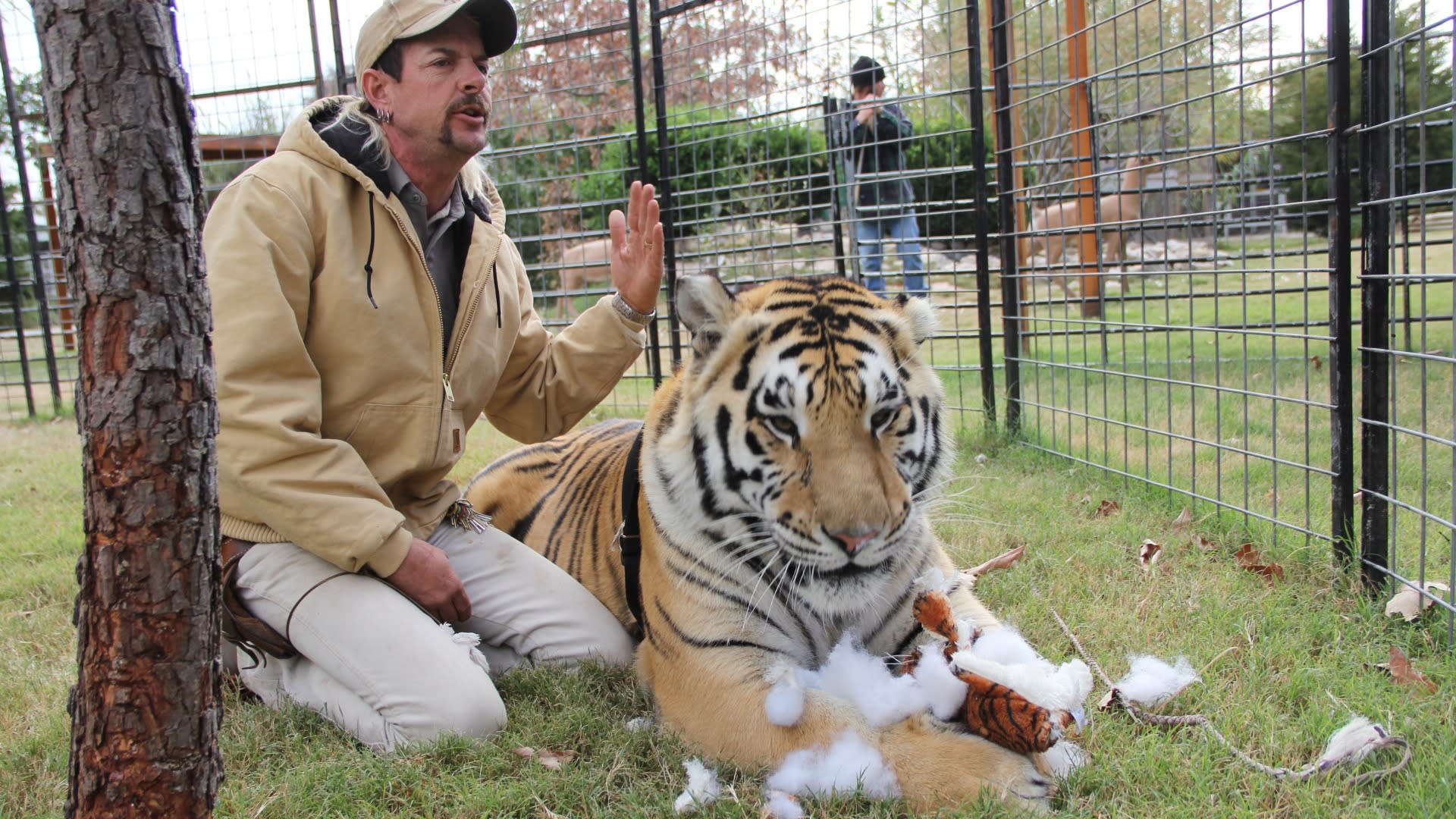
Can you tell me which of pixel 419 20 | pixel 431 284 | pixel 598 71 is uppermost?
pixel 598 71

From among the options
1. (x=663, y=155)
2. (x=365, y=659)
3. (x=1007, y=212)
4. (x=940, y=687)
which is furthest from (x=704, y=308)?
(x=663, y=155)

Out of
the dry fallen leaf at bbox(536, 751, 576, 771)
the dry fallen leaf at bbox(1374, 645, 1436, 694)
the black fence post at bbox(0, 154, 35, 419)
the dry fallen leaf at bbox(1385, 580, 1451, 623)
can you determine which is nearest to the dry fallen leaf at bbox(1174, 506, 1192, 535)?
the dry fallen leaf at bbox(1385, 580, 1451, 623)

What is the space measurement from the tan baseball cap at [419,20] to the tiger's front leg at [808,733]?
1.76 metres

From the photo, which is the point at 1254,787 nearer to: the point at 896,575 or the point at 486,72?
the point at 896,575

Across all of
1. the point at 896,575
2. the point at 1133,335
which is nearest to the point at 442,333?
the point at 896,575

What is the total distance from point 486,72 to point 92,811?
2.11 metres

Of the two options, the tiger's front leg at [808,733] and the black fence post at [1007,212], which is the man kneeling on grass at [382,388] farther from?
the black fence post at [1007,212]

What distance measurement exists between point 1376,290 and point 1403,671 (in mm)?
1084

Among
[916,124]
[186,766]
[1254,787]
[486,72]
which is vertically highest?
[916,124]

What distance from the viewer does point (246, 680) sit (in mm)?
2871

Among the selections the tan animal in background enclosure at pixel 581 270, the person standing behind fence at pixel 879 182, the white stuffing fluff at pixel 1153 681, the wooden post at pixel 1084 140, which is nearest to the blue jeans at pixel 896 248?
the person standing behind fence at pixel 879 182

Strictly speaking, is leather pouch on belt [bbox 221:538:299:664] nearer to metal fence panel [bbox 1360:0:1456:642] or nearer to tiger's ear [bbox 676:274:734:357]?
tiger's ear [bbox 676:274:734:357]

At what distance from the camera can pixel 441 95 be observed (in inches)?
109

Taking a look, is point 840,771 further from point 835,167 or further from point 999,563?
point 835,167
